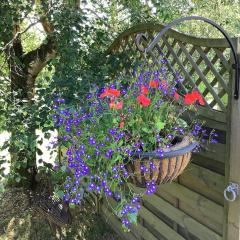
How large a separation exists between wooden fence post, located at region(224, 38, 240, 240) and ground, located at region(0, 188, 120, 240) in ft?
5.07

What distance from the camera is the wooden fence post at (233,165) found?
180cm

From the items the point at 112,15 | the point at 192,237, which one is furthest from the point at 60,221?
the point at 112,15

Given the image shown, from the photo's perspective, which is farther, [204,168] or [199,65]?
[199,65]

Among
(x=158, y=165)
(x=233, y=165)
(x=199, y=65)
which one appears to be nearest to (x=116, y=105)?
(x=158, y=165)

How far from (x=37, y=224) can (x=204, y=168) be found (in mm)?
→ 1997

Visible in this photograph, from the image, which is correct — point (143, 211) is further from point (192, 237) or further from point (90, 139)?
point (90, 139)

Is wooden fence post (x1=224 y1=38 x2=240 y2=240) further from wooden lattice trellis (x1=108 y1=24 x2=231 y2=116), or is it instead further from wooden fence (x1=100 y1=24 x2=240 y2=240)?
wooden lattice trellis (x1=108 y1=24 x2=231 y2=116)

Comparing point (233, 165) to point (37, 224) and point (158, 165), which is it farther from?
point (37, 224)

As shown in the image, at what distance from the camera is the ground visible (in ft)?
10.7

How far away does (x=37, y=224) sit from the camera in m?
3.43

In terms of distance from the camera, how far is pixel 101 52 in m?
3.04

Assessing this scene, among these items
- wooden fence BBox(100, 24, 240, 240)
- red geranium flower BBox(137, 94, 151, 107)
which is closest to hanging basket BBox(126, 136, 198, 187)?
red geranium flower BBox(137, 94, 151, 107)

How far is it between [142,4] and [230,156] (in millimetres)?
1975

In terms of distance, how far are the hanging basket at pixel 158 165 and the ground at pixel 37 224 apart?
1746 mm
